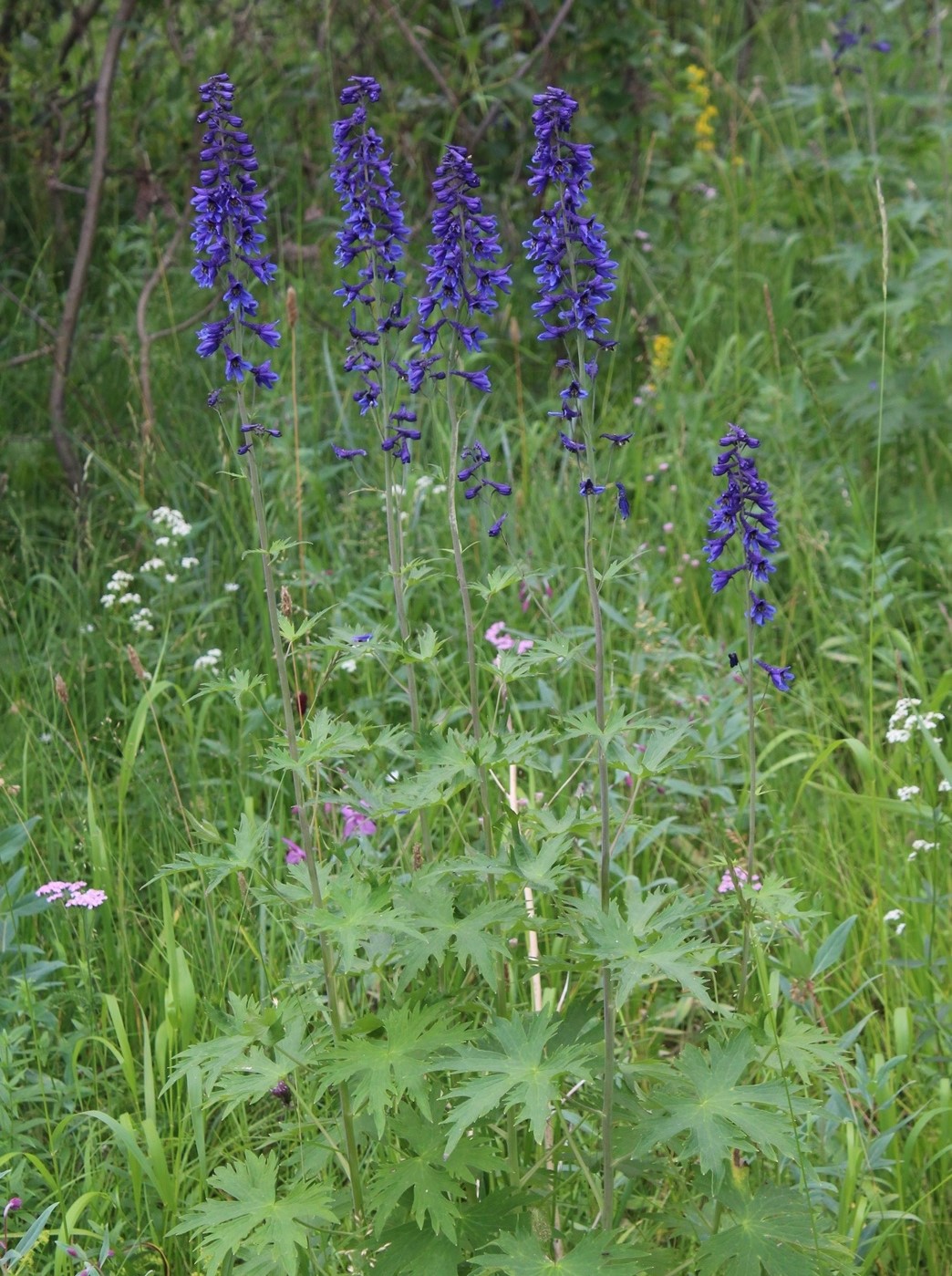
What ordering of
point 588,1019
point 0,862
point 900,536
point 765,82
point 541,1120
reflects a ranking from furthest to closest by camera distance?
point 765,82 < point 900,536 < point 0,862 < point 588,1019 < point 541,1120

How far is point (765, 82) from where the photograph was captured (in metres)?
7.51

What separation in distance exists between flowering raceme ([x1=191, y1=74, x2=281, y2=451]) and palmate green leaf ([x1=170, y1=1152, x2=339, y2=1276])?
3.69 feet

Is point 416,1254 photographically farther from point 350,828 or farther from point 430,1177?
point 350,828

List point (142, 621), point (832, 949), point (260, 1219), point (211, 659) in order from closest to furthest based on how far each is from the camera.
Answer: point (260, 1219) < point (832, 949) < point (211, 659) < point (142, 621)

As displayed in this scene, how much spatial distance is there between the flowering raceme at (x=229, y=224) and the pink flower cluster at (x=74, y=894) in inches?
41.1

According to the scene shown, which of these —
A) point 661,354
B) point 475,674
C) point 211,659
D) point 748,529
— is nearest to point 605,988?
point 475,674

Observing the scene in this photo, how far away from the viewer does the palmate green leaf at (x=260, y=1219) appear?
1964 mm

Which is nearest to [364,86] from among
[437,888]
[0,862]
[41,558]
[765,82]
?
[437,888]

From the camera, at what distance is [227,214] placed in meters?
2.12

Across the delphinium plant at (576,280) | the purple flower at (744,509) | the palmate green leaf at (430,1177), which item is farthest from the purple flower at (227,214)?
the palmate green leaf at (430,1177)

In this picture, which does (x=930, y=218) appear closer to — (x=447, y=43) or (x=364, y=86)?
(x=447, y=43)

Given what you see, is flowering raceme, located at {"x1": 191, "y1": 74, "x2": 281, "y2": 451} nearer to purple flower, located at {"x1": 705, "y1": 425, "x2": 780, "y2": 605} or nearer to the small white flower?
purple flower, located at {"x1": 705, "y1": 425, "x2": 780, "y2": 605}

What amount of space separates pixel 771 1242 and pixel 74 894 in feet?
5.01

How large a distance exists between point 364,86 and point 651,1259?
6.30 feet
